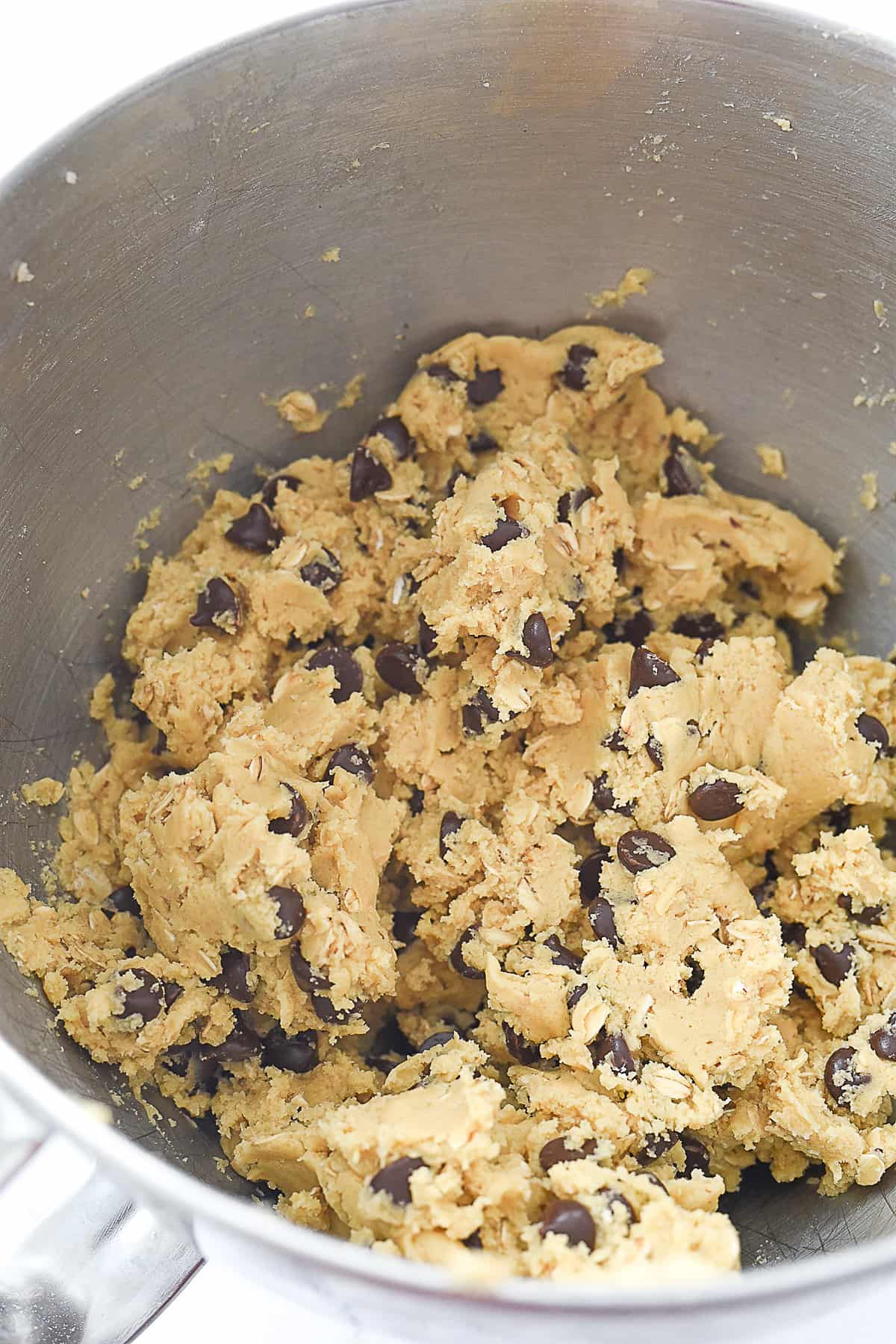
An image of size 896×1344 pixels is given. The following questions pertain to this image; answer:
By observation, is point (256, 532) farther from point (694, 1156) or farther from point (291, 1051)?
point (694, 1156)

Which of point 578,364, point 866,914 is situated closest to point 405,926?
point 866,914

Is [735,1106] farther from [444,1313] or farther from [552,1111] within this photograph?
[444,1313]

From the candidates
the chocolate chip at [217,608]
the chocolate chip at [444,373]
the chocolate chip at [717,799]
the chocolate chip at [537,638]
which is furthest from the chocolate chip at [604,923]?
the chocolate chip at [444,373]

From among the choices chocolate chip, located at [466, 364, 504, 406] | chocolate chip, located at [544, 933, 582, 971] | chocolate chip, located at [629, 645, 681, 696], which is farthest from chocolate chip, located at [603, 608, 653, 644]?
chocolate chip, located at [544, 933, 582, 971]

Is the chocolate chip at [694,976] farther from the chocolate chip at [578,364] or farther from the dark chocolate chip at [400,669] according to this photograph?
the chocolate chip at [578,364]

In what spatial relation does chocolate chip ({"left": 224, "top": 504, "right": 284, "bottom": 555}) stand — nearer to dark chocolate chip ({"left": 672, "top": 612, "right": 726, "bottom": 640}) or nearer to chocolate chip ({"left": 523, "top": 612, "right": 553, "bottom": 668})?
chocolate chip ({"left": 523, "top": 612, "right": 553, "bottom": 668})

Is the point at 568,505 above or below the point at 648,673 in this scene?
above

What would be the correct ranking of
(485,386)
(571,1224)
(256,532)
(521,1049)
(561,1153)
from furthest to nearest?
(485,386) → (256,532) → (521,1049) → (561,1153) → (571,1224)
